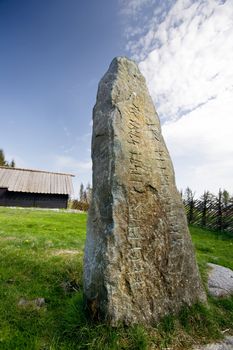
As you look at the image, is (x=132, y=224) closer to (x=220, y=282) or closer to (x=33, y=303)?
(x=33, y=303)

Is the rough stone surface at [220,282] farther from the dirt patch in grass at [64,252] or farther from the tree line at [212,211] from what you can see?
the tree line at [212,211]

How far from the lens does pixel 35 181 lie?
3369 centimetres

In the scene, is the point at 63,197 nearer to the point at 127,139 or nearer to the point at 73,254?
the point at 73,254

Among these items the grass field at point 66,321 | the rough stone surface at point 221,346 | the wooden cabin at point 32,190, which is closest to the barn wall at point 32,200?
the wooden cabin at point 32,190

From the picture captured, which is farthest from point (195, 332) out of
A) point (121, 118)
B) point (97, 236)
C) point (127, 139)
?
point (121, 118)

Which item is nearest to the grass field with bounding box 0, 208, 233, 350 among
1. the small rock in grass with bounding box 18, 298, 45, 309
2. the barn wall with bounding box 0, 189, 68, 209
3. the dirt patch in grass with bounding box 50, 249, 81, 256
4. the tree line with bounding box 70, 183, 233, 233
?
the small rock in grass with bounding box 18, 298, 45, 309

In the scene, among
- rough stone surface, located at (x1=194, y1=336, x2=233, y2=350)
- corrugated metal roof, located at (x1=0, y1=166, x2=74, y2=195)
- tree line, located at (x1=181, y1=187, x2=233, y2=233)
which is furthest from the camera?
corrugated metal roof, located at (x1=0, y1=166, x2=74, y2=195)

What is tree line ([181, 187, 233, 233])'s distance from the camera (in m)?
17.4

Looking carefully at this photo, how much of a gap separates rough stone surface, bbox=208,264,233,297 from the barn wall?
2783cm

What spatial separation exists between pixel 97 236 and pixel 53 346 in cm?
143

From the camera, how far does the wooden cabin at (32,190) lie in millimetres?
31656

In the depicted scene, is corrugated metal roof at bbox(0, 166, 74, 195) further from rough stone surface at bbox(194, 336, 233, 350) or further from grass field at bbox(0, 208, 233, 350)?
rough stone surface at bbox(194, 336, 233, 350)

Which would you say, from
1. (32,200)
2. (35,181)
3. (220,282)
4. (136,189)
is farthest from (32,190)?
(136,189)

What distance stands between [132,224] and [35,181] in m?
31.5
